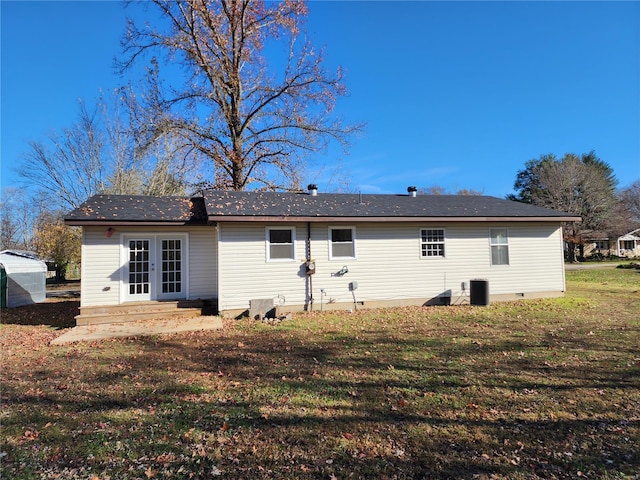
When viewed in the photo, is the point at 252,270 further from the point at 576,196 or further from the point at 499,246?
the point at 576,196

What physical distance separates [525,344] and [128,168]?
20604 millimetres

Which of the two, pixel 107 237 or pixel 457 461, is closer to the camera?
→ pixel 457 461

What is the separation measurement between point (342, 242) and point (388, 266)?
1738 millimetres

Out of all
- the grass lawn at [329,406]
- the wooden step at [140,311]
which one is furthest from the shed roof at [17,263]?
the grass lawn at [329,406]

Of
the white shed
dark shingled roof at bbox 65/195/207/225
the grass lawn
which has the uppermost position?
dark shingled roof at bbox 65/195/207/225

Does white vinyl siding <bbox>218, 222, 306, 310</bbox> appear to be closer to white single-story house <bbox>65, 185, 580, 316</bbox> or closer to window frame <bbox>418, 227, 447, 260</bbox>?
white single-story house <bbox>65, 185, 580, 316</bbox>

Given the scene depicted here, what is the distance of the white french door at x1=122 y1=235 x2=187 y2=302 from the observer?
10375mm

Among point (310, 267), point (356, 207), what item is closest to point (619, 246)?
point (356, 207)

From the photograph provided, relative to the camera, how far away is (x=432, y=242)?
1184cm

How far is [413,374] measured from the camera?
5.08m

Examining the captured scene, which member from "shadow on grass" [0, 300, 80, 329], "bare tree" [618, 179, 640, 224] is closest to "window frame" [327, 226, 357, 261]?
"shadow on grass" [0, 300, 80, 329]

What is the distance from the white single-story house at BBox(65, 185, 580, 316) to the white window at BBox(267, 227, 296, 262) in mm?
31

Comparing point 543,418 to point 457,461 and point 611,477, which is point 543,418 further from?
point 457,461

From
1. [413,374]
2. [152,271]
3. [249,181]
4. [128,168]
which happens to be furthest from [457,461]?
[128,168]
